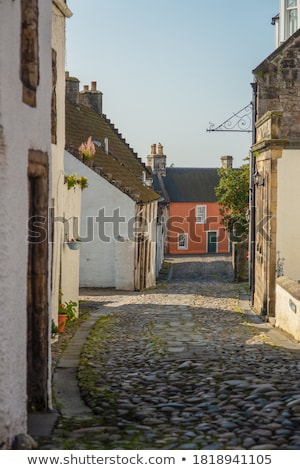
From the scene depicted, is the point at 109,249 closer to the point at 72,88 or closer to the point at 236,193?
the point at 72,88

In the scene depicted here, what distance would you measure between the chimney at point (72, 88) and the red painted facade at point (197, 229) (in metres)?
27.4

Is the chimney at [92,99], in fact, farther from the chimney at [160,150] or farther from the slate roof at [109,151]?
the chimney at [160,150]

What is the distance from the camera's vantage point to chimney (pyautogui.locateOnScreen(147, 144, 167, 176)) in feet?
200

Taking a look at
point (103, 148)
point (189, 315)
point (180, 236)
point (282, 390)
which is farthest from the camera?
point (180, 236)

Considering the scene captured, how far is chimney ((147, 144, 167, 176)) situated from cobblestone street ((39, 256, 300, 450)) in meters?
43.8

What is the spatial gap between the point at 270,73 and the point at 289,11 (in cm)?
618

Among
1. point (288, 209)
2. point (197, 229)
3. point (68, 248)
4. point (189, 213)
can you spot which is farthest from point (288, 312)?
point (197, 229)

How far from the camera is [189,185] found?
202 feet

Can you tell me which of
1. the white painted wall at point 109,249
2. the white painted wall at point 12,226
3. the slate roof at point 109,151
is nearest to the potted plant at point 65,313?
the white painted wall at point 12,226

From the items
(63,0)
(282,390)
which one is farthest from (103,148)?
(282,390)

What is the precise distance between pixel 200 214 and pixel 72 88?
29.8 m

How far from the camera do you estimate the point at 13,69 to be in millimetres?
6715

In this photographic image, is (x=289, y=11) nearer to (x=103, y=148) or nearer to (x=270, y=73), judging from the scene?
(x=270, y=73)

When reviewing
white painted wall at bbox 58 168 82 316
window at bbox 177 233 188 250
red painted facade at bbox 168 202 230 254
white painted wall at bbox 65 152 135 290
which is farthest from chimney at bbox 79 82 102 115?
window at bbox 177 233 188 250
